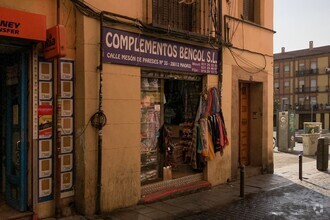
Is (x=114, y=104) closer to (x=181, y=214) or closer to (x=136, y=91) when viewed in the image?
(x=136, y=91)

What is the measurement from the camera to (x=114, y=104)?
286 inches

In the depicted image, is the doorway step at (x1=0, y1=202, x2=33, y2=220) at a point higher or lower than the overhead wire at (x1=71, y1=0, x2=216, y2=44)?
lower

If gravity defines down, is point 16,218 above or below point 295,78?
below

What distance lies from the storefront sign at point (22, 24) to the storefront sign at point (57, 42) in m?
0.15

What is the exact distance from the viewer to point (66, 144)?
6801 millimetres

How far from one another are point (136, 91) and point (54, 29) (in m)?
2.31

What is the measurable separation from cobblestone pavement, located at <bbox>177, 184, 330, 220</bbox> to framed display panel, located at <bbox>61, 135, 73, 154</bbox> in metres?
2.61

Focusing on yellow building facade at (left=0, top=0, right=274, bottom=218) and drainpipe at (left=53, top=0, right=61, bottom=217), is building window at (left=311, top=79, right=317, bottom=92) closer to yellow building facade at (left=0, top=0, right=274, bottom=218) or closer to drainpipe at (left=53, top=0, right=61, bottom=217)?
yellow building facade at (left=0, top=0, right=274, bottom=218)

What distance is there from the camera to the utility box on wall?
18156mm

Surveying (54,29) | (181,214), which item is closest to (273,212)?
(181,214)

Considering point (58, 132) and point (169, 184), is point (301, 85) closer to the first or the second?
point (169, 184)

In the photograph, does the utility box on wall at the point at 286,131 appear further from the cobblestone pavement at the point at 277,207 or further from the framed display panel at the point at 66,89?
the framed display panel at the point at 66,89

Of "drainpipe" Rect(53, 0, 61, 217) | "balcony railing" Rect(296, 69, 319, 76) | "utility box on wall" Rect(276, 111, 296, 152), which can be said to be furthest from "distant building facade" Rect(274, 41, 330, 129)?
"drainpipe" Rect(53, 0, 61, 217)

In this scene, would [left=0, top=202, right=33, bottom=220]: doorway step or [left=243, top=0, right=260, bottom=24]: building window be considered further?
[left=243, top=0, right=260, bottom=24]: building window
